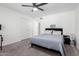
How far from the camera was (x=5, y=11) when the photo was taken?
3422mm

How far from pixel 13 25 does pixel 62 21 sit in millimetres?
3355

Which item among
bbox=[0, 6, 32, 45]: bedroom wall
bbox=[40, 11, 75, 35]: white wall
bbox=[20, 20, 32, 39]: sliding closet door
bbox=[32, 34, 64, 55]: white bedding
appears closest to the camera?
bbox=[32, 34, 64, 55]: white bedding

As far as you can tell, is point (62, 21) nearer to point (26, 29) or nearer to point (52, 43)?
point (52, 43)

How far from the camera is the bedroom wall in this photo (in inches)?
133

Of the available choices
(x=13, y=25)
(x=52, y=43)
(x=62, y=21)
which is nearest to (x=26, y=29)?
(x=13, y=25)

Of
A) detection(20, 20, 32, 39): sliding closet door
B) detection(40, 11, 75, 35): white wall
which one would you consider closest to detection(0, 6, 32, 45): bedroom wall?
detection(20, 20, 32, 39): sliding closet door

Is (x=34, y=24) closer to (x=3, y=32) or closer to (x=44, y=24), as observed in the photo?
(x=44, y=24)

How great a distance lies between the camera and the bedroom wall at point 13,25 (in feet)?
11.1

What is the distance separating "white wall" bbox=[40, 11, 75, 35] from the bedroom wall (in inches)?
58.3

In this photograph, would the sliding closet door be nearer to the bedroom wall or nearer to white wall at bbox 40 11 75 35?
the bedroom wall

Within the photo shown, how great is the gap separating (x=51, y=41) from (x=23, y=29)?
3.11 metres

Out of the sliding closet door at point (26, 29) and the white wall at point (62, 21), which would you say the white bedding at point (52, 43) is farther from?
the sliding closet door at point (26, 29)

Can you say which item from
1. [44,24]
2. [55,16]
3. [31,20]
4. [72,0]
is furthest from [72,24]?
[31,20]

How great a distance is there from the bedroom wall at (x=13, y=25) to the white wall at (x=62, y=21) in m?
1.48
